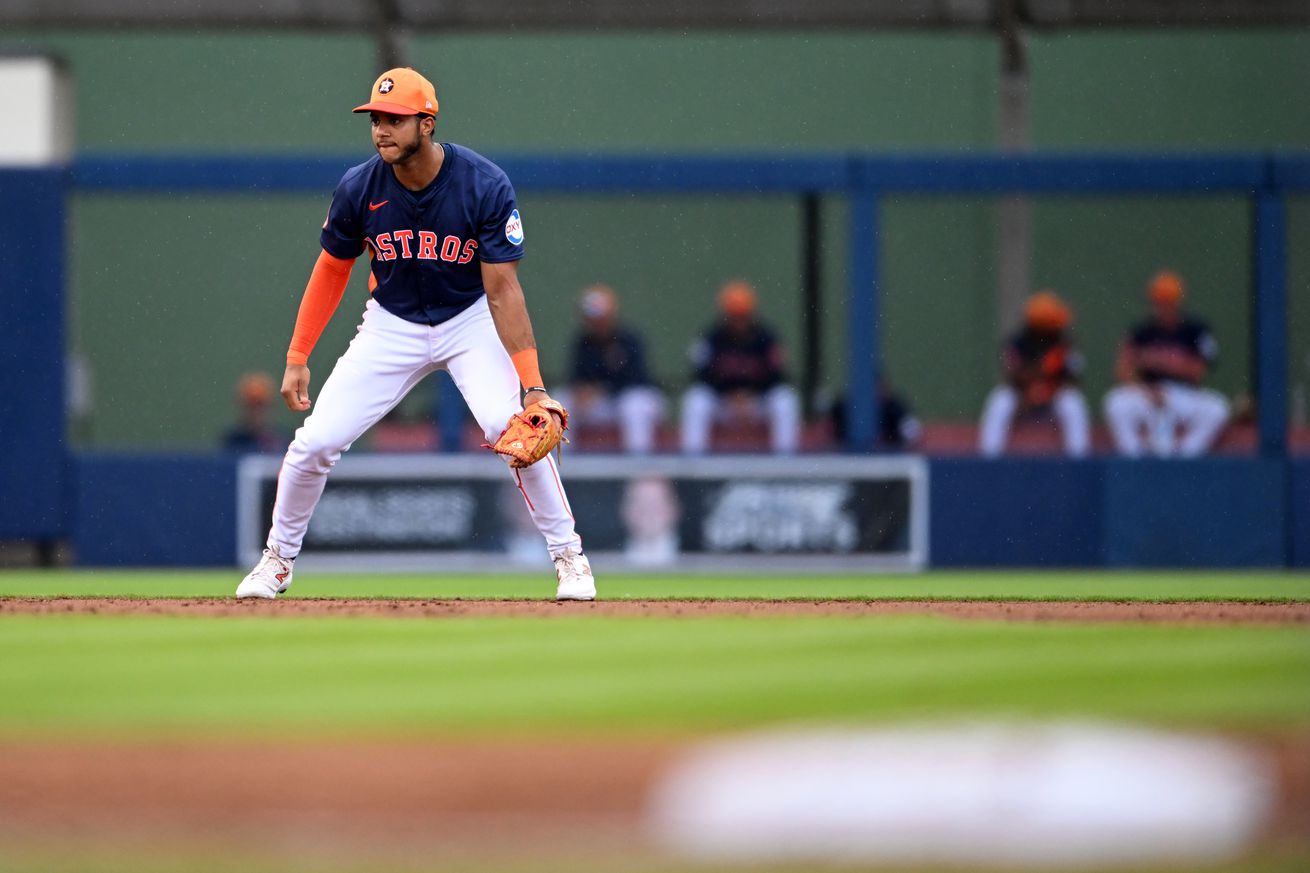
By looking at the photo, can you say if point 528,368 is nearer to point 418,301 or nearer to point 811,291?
point 418,301

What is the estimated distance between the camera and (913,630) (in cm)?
575

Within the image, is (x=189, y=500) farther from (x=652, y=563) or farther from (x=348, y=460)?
(x=652, y=563)

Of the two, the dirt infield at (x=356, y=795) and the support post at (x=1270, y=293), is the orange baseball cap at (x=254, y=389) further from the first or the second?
the dirt infield at (x=356, y=795)

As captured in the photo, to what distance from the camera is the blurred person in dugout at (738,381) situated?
10547 mm

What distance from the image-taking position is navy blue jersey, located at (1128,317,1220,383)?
1071 centimetres

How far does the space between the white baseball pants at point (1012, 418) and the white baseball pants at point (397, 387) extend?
15.1 feet

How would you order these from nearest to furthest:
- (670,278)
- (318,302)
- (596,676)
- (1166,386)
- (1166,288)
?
(596,676), (318,302), (1166,386), (1166,288), (670,278)

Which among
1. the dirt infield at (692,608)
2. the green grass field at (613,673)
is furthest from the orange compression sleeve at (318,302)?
the green grass field at (613,673)

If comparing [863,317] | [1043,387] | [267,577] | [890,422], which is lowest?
[267,577]

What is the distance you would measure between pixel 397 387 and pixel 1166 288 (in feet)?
19.2

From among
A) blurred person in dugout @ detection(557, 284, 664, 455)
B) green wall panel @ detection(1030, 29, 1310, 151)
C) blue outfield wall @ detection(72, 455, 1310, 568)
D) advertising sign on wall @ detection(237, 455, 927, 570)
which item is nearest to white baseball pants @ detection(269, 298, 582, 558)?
advertising sign on wall @ detection(237, 455, 927, 570)

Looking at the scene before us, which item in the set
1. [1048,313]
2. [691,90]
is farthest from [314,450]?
[691,90]

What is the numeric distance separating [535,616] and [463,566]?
13.2 ft

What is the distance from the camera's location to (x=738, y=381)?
34.9 ft
